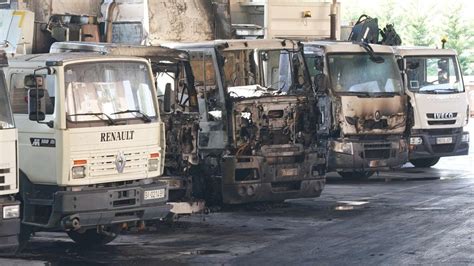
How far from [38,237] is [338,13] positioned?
35.4 ft

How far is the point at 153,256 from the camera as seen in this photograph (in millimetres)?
13305

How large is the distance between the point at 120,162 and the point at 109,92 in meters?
0.86

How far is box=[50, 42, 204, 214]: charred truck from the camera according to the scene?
15039 millimetres

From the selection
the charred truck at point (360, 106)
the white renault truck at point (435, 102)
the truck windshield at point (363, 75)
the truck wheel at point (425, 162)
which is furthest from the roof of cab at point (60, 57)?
Result: the truck wheel at point (425, 162)

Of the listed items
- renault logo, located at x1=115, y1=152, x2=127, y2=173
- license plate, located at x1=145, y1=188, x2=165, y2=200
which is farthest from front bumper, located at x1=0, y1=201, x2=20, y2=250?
license plate, located at x1=145, y1=188, x2=165, y2=200

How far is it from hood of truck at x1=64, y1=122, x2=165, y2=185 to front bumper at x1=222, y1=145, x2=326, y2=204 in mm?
2874

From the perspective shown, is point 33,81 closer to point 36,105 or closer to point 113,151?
point 36,105

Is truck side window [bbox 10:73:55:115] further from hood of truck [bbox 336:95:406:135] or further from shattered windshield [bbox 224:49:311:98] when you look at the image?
hood of truck [bbox 336:95:406:135]

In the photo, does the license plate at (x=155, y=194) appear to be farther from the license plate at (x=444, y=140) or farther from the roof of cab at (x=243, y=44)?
the license plate at (x=444, y=140)

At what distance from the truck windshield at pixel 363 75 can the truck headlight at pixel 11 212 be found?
9.79 metres

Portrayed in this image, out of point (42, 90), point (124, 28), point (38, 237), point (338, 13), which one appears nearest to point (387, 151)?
point (338, 13)

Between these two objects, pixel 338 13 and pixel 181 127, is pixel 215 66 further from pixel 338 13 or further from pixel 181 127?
pixel 338 13

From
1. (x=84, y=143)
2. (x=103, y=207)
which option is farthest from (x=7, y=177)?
(x=103, y=207)

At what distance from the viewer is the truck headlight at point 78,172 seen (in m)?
13.0
